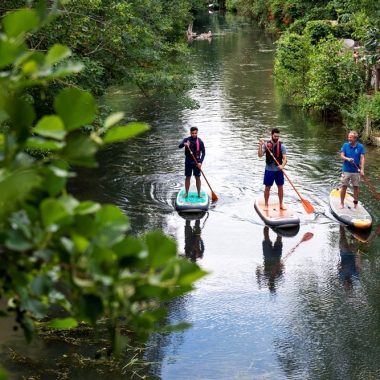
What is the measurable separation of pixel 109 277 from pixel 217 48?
131 feet

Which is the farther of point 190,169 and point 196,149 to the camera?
point 190,169

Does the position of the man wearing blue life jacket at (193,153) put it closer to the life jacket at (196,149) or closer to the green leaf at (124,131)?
the life jacket at (196,149)

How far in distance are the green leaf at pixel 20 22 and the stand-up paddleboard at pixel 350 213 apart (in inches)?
422

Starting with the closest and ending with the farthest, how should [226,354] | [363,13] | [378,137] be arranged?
[226,354]
[378,137]
[363,13]

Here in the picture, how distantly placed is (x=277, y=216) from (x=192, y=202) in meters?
1.75

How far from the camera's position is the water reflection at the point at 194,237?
1098 centimetres

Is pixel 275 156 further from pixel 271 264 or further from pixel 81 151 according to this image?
pixel 81 151

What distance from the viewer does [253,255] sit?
1095cm

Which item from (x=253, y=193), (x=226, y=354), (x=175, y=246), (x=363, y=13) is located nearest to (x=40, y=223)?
(x=175, y=246)

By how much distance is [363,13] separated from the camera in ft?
74.6

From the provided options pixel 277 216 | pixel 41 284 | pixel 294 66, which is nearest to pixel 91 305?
pixel 41 284

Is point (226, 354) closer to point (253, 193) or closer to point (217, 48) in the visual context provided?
point (253, 193)

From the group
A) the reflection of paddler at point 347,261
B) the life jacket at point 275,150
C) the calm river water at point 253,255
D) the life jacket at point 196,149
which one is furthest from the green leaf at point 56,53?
the life jacket at point 196,149

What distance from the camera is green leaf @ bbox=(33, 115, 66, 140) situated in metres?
1.35
